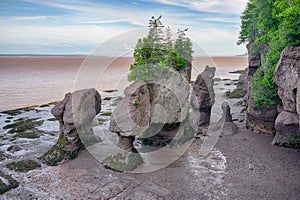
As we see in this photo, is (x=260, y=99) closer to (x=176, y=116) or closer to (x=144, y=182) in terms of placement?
(x=176, y=116)

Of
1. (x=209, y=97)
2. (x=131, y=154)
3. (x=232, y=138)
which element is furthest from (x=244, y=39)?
(x=131, y=154)

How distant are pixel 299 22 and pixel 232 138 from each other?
48.9 ft

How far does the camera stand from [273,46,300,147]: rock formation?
22062 millimetres

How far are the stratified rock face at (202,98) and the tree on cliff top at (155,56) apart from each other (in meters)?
4.85

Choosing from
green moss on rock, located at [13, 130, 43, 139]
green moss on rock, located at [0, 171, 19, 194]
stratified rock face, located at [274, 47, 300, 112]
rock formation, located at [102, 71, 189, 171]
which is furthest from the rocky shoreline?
green moss on rock, located at [13, 130, 43, 139]

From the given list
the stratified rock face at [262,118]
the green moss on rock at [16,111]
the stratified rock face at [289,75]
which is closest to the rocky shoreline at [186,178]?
the stratified rock face at [262,118]

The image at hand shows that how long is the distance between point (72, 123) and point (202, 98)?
16.2 metres

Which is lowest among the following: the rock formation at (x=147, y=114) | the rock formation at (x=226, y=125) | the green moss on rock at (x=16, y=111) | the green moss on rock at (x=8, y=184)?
the green moss on rock at (x=8, y=184)

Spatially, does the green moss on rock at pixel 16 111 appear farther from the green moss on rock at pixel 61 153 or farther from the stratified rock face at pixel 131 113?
the stratified rock face at pixel 131 113

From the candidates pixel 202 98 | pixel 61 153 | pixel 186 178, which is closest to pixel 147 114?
pixel 186 178

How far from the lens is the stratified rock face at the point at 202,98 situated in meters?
33.5

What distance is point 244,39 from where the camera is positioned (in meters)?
49.2

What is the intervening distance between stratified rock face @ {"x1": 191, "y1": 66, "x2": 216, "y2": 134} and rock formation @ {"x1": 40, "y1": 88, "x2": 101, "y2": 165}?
13.3 metres

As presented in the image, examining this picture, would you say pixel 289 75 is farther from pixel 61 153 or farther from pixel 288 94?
pixel 61 153
